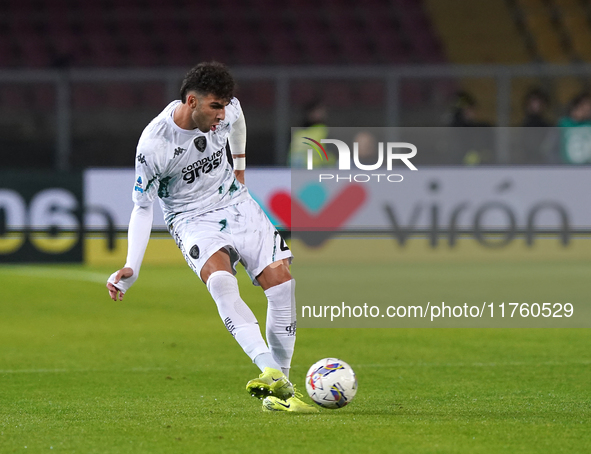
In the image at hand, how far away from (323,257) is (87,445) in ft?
33.1

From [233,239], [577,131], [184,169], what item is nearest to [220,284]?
[233,239]

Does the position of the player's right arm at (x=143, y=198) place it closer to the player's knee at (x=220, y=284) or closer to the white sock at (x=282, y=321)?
the player's knee at (x=220, y=284)

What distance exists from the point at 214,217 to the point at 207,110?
679 mm

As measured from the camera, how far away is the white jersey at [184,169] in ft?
19.1

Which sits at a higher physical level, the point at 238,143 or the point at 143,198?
the point at 238,143

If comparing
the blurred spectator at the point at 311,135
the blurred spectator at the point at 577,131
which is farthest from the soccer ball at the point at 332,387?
the blurred spectator at the point at 577,131

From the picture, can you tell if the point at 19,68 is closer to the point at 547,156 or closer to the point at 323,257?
the point at 323,257

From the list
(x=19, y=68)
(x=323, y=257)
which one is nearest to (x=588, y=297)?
(x=323, y=257)

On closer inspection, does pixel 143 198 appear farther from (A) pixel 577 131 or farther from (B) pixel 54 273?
(A) pixel 577 131

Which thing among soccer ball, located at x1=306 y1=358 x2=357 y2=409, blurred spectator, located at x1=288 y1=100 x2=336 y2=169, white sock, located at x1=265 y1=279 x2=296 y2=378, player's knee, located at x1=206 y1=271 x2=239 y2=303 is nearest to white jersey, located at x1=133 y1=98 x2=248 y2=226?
player's knee, located at x1=206 y1=271 x2=239 y2=303

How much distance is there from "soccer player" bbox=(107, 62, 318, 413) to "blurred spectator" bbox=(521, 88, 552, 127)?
29.0 feet

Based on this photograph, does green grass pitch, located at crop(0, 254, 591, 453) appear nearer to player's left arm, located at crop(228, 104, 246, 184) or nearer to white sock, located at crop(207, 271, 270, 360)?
white sock, located at crop(207, 271, 270, 360)

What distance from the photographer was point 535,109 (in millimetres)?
14453

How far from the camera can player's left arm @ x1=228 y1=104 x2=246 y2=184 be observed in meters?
6.22
